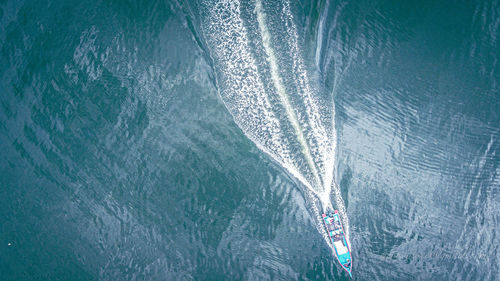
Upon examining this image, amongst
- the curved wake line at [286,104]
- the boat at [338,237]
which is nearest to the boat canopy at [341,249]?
the boat at [338,237]

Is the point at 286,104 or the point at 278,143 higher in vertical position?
the point at 286,104

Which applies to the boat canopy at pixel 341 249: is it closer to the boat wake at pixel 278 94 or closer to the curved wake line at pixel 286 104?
the boat wake at pixel 278 94

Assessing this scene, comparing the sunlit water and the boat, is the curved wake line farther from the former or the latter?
the boat

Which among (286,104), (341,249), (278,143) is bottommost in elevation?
(341,249)

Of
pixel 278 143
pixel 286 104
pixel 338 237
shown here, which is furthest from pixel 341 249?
pixel 286 104

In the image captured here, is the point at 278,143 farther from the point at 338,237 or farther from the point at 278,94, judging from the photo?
the point at 338,237

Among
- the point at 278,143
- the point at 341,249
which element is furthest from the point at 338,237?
the point at 278,143
